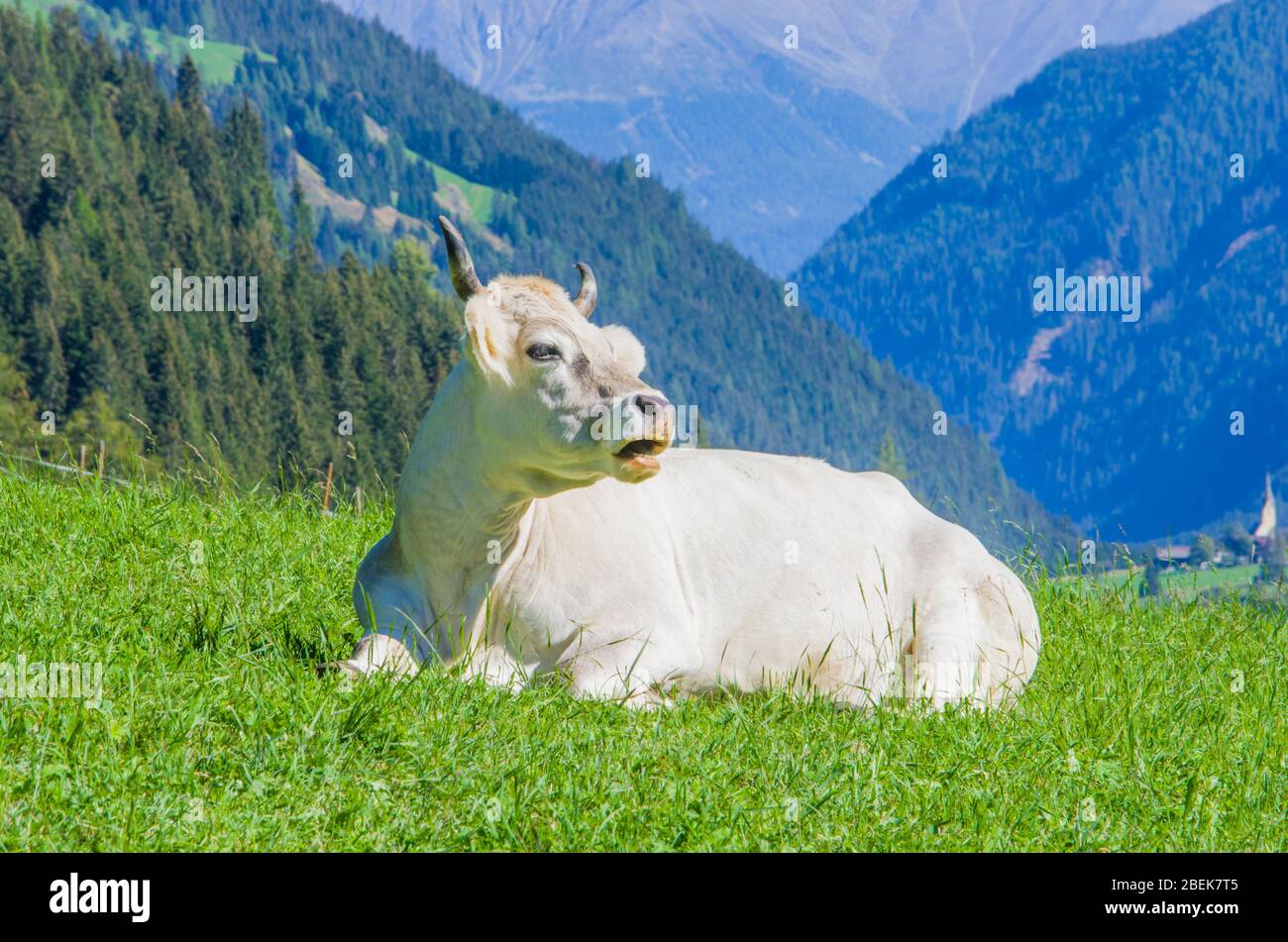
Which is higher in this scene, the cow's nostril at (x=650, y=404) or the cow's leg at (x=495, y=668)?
the cow's nostril at (x=650, y=404)

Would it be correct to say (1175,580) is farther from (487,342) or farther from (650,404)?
(487,342)

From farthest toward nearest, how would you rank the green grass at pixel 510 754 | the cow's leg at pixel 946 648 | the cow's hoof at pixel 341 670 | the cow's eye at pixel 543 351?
the cow's leg at pixel 946 648, the cow's eye at pixel 543 351, the cow's hoof at pixel 341 670, the green grass at pixel 510 754

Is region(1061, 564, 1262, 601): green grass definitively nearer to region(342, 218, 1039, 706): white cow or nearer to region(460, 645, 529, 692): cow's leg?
region(342, 218, 1039, 706): white cow

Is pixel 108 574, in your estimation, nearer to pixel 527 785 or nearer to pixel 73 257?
pixel 527 785

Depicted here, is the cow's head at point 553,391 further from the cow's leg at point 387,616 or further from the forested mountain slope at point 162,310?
the forested mountain slope at point 162,310

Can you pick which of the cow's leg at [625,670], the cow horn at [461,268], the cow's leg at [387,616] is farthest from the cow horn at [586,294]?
the cow's leg at [625,670]

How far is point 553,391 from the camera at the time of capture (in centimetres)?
657

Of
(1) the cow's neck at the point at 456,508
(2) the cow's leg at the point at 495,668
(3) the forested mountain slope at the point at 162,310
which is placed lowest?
(2) the cow's leg at the point at 495,668

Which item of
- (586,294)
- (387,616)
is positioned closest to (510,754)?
(387,616)

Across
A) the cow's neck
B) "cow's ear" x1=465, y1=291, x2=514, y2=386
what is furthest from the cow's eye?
the cow's neck

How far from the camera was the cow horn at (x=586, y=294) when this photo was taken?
24.6 feet

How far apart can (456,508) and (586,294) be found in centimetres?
139

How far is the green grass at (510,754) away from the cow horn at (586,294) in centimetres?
201
